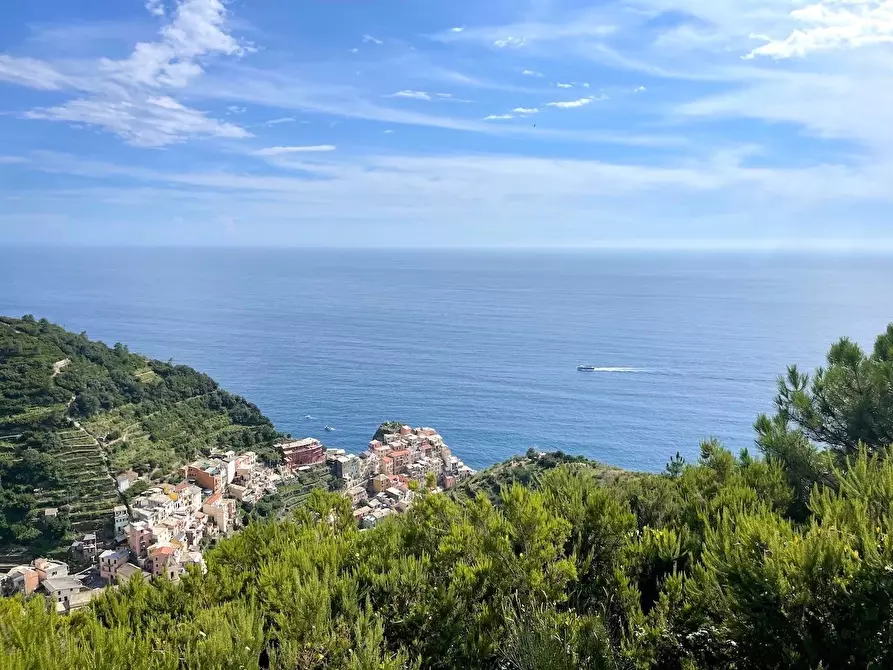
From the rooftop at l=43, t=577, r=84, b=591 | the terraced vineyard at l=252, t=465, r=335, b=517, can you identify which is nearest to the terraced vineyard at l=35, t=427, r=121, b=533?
the rooftop at l=43, t=577, r=84, b=591

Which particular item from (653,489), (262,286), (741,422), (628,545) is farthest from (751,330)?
(262,286)

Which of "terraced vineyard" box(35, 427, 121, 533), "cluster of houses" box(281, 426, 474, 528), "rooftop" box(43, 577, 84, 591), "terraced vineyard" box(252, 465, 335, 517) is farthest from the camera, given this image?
"cluster of houses" box(281, 426, 474, 528)

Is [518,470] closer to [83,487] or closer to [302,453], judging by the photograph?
[302,453]

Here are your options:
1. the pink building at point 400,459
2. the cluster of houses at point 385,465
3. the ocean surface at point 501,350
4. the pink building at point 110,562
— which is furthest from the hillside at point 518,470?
the pink building at point 110,562

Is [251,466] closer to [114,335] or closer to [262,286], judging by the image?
[114,335]

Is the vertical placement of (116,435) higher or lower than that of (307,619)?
lower

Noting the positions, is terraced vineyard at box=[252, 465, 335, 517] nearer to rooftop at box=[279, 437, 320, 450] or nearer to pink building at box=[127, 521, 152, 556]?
rooftop at box=[279, 437, 320, 450]
